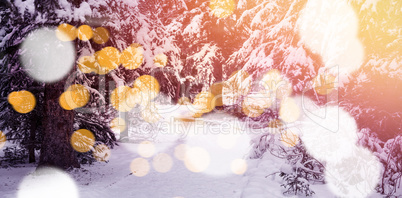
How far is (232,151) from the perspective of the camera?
1096 cm

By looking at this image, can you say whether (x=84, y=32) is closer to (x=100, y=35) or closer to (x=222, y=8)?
(x=100, y=35)

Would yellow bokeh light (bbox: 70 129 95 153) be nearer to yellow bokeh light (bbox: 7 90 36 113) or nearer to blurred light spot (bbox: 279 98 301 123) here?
yellow bokeh light (bbox: 7 90 36 113)

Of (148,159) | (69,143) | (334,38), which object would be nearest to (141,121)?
(148,159)

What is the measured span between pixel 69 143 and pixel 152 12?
5.15 metres

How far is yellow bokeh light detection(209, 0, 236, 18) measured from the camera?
2075 cm

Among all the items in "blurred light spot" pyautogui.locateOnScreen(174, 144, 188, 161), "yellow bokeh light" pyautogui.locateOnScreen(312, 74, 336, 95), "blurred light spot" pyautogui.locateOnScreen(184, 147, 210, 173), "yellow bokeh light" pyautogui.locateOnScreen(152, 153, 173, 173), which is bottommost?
"blurred light spot" pyautogui.locateOnScreen(184, 147, 210, 173)

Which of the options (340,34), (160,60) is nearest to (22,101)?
(160,60)

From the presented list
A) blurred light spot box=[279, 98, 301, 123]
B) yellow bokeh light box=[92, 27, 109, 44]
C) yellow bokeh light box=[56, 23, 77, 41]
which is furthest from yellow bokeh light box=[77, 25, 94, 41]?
blurred light spot box=[279, 98, 301, 123]

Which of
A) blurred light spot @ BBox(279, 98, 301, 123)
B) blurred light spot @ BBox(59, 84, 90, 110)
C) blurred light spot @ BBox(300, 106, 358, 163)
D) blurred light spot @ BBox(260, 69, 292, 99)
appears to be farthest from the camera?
blurred light spot @ BBox(279, 98, 301, 123)

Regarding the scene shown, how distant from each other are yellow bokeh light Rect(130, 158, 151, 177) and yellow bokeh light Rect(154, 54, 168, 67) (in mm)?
3316

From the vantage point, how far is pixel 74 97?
7.34 m

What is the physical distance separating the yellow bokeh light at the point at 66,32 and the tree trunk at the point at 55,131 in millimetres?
1172

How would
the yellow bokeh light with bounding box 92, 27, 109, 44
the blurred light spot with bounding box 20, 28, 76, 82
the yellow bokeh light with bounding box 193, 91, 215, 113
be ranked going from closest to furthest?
1. the blurred light spot with bounding box 20, 28, 76, 82
2. the yellow bokeh light with bounding box 92, 27, 109, 44
3. the yellow bokeh light with bounding box 193, 91, 215, 113

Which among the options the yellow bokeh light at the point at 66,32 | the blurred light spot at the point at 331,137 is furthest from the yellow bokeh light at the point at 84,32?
the blurred light spot at the point at 331,137
